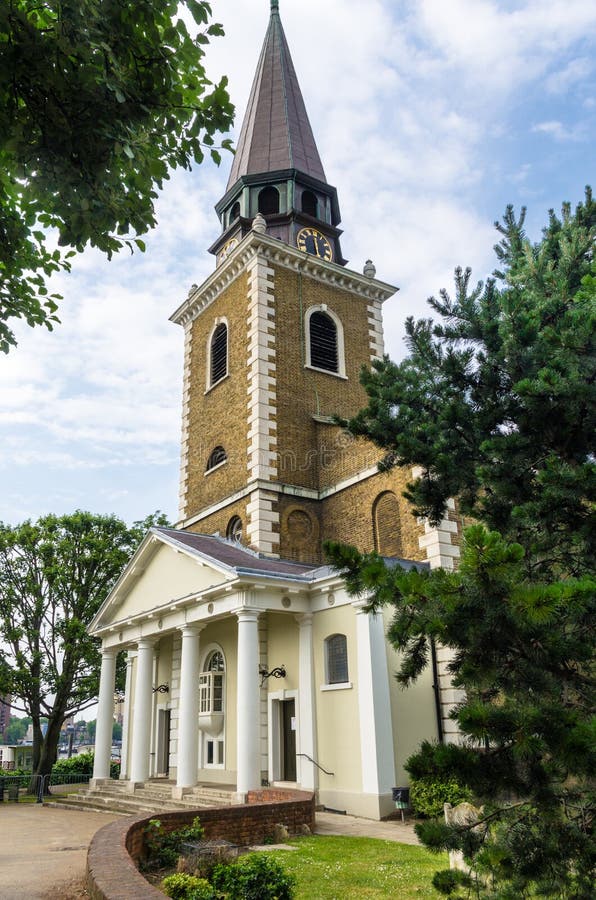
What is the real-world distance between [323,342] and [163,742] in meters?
14.0

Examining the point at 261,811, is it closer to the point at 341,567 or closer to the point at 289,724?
the point at 289,724

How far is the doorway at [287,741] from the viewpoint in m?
16.8

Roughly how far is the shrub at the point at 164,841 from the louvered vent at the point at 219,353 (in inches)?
666

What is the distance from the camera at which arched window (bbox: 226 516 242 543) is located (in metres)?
21.8

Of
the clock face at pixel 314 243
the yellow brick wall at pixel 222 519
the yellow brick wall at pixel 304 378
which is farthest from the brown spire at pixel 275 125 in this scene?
the yellow brick wall at pixel 222 519

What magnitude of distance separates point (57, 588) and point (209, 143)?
25.0 meters

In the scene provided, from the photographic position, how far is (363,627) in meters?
14.8

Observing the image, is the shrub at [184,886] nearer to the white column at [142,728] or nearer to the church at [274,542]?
the church at [274,542]

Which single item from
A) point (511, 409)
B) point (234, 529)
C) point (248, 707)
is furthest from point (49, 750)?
Result: point (511, 409)

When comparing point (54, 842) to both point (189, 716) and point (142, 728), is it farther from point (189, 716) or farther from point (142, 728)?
point (142, 728)

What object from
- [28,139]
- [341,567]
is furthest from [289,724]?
[28,139]

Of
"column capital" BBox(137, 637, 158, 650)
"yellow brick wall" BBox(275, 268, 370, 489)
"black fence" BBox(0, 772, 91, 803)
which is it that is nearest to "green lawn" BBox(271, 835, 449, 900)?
"column capital" BBox(137, 637, 158, 650)

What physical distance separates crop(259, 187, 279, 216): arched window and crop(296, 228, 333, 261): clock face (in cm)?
185

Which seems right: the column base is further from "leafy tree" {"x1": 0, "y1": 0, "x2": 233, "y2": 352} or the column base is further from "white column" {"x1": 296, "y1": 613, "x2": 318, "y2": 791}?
"leafy tree" {"x1": 0, "y1": 0, "x2": 233, "y2": 352}
